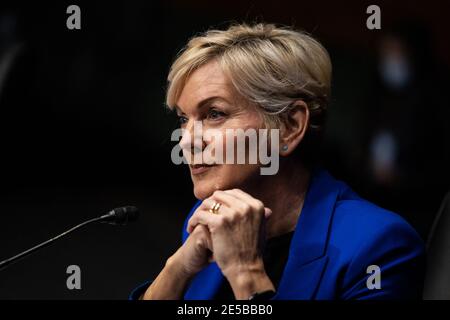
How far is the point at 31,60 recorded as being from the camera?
7.98ft

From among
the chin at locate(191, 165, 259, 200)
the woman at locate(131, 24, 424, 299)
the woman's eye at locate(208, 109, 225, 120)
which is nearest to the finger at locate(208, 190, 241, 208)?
the woman at locate(131, 24, 424, 299)

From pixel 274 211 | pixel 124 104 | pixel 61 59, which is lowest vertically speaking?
pixel 274 211

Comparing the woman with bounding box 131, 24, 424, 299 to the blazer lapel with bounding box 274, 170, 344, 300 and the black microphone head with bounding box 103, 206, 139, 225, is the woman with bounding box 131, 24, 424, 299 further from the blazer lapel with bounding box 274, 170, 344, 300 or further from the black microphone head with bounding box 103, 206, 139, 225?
the black microphone head with bounding box 103, 206, 139, 225

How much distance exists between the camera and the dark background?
230 cm

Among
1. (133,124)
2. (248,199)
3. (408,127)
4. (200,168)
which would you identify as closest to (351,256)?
(248,199)

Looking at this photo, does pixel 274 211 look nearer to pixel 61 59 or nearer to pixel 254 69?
A: pixel 254 69

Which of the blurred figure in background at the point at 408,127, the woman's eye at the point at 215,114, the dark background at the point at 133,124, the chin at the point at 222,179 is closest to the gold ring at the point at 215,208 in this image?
the chin at the point at 222,179

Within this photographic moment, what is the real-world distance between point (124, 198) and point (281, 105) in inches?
32.6

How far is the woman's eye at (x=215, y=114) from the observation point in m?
1.85

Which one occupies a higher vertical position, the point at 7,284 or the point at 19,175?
the point at 19,175

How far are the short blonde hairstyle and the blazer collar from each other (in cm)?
16

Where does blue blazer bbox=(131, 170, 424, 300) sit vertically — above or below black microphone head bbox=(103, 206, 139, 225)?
below

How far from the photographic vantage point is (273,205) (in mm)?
1939
